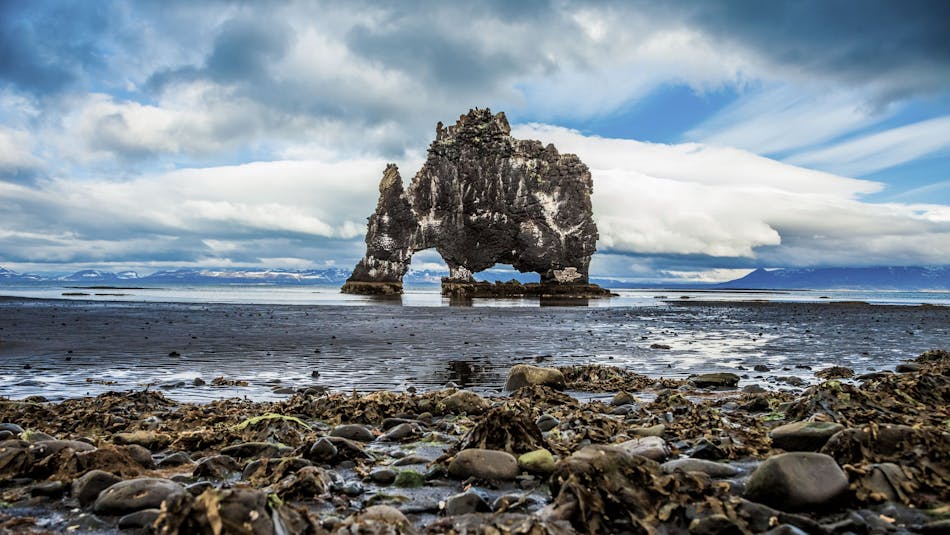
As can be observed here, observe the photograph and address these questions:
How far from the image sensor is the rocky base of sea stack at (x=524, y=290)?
100 meters

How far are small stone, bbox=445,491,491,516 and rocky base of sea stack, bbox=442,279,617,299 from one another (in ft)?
302

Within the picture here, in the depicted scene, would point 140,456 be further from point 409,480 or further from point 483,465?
point 483,465

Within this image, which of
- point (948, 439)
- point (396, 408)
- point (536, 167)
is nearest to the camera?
point (948, 439)

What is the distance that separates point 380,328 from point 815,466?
26.6 metres

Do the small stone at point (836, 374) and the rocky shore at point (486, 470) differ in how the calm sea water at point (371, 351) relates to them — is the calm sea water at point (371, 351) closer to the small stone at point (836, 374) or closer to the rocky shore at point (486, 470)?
the small stone at point (836, 374)

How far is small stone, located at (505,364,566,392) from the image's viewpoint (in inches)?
511

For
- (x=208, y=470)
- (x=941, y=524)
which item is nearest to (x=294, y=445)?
(x=208, y=470)

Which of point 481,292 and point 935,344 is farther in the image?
point 481,292

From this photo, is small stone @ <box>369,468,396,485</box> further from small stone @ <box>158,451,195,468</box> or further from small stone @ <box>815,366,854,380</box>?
small stone @ <box>815,366,854,380</box>

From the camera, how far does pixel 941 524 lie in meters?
4.35

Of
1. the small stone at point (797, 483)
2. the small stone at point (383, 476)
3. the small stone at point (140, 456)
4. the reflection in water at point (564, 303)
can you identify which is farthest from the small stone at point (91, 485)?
the reflection in water at point (564, 303)

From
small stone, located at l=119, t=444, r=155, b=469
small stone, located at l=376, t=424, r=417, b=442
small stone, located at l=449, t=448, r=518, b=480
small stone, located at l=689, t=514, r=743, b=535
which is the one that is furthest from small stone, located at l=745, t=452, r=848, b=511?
small stone, located at l=119, t=444, r=155, b=469

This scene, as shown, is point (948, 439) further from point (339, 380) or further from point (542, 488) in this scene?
point (339, 380)

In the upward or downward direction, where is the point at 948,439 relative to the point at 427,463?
upward
